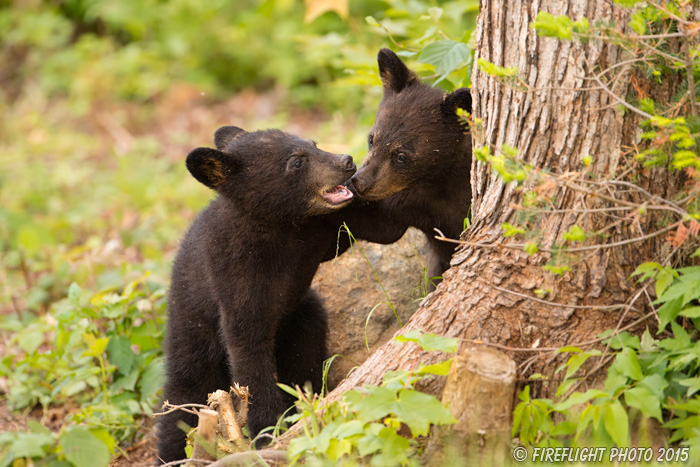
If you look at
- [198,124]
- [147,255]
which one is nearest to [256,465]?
[147,255]

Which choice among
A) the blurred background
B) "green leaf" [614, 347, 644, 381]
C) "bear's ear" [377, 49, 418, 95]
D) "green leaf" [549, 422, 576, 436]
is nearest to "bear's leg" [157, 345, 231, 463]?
the blurred background

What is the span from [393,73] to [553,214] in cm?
172

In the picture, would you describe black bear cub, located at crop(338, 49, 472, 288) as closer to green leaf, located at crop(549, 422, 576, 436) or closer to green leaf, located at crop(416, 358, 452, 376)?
green leaf, located at crop(416, 358, 452, 376)

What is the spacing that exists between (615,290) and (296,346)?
7.13 ft

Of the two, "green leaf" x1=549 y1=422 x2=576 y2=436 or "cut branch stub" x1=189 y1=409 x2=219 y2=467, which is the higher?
"green leaf" x1=549 y1=422 x2=576 y2=436

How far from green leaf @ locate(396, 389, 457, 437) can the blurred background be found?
1.71 metres

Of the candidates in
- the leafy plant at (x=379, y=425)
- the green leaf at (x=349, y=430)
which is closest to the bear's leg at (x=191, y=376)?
the leafy plant at (x=379, y=425)

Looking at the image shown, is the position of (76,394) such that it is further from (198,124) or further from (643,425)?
(198,124)

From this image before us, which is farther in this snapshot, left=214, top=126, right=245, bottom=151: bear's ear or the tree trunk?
left=214, top=126, right=245, bottom=151: bear's ear

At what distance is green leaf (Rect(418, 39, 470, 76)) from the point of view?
423cm

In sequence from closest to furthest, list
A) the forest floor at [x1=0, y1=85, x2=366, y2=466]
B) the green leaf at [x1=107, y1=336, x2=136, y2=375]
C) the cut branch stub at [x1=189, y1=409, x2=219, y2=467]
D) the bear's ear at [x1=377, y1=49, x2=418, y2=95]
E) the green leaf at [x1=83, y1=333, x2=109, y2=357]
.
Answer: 1. the cut branch stub at [x1=189, y1=409, x2=219, y2=467]
2. the bear's ear at [x1=377, y1=49, x2=418, y2=95]
3. the green leaf at [x1=83, y1=333, x2=109, y2=357]
4. the green leaf at [x1=107, y1=336, x2=136, y2=375]
5. the forest floor at [x1=0, y1=85, x2=366, y2=466]

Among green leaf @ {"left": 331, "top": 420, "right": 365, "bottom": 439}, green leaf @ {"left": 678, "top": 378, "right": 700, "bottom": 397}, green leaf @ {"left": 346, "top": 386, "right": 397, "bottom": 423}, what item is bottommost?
green leaf @ {"left": 331, "top": 420, "right": 365, "bottom": 439}

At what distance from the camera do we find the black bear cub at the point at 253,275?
4016mm

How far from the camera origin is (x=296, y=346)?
4625mm
